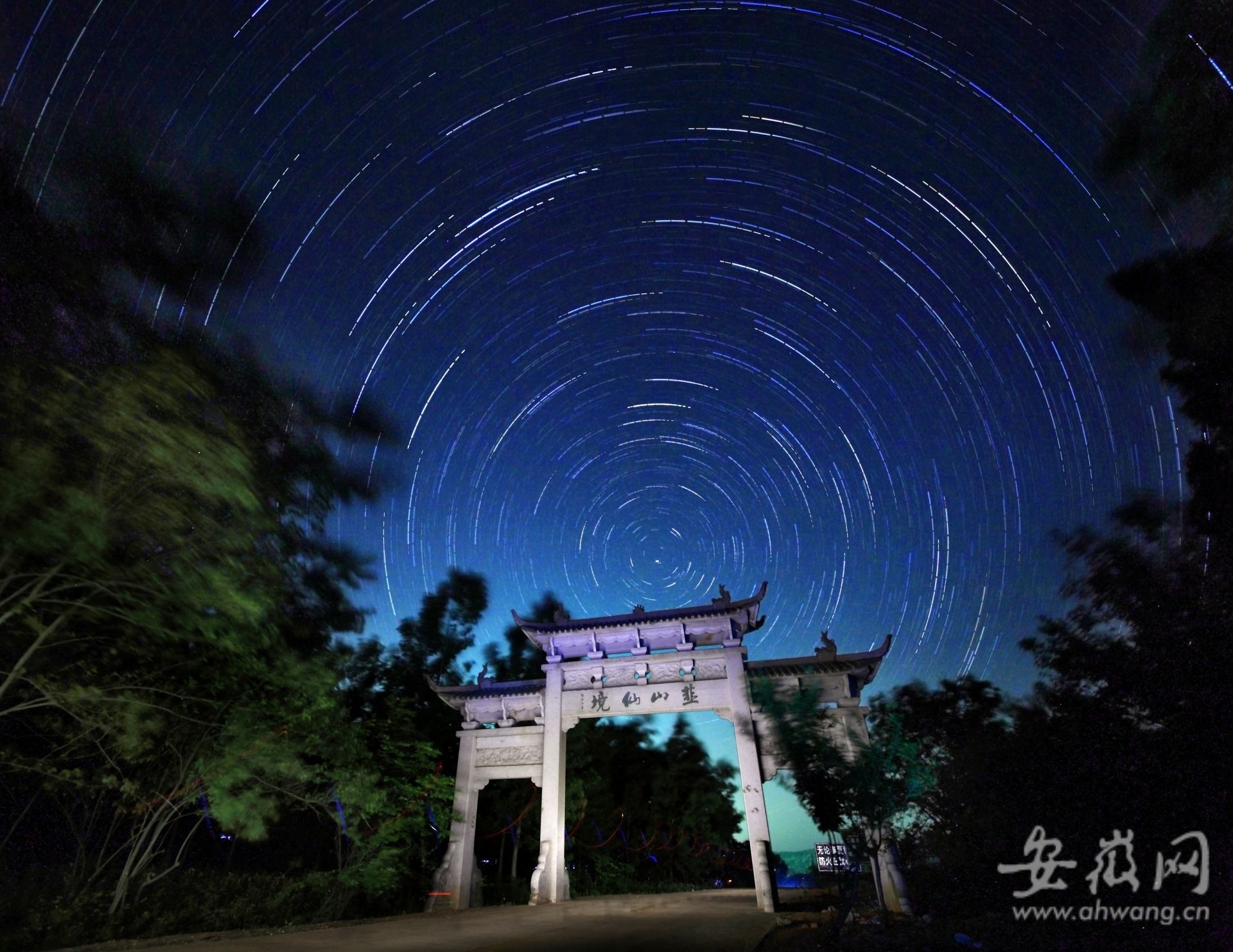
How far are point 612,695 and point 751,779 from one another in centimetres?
397

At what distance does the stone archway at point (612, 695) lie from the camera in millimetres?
13984

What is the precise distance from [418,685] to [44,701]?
635 inches

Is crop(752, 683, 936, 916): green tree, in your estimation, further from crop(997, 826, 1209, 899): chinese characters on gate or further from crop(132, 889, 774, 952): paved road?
crop(132, 889, 774, 952): paved road

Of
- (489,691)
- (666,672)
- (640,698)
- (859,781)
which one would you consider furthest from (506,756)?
(859,781)

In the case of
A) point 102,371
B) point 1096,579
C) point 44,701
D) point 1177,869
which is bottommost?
point 1177,869

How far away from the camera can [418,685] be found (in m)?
21.6

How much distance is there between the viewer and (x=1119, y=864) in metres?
7.93

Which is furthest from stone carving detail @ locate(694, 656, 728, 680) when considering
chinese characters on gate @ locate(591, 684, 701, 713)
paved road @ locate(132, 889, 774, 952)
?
paved road @ locate(132, 889, 774, 952)

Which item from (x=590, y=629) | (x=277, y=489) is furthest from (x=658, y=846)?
(x=277, y=489)

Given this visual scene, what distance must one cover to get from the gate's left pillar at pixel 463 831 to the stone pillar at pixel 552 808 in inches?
68.9

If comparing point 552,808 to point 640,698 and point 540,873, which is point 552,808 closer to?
point 540,873

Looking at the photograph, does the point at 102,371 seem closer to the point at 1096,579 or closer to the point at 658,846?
the point at 1096,579

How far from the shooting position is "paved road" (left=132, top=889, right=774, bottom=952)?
668 centimetres

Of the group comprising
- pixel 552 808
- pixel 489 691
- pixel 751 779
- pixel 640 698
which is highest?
pixel 489 691
